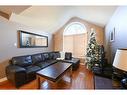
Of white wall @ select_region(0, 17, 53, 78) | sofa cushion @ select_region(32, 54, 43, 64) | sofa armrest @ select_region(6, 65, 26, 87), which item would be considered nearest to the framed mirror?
white wall @ select_region(0, 17, 53, 78)

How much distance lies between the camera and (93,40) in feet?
15.5

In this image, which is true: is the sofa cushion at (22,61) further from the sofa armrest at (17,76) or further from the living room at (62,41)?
the sofa armrest at (17,76)

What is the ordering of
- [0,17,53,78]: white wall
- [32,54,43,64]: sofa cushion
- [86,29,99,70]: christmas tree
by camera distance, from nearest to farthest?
[0,17,53,78]: white wall, [32,54,43,64]: sofa cushion, [86,29,99,70]: christmas tree

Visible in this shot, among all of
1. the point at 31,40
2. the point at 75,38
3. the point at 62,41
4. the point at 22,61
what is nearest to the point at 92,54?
the point at 75,38

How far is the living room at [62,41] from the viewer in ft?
8.79

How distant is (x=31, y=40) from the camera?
4.46 m

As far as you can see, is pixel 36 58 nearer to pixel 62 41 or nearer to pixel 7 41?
pixel 7 41

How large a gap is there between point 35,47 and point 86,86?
2.90 m

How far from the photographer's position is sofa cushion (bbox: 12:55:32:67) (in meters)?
3.31

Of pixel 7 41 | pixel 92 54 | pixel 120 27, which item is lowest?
pixel 92 54

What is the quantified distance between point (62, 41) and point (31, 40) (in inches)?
93.3

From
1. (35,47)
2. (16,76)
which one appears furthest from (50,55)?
(16,76)

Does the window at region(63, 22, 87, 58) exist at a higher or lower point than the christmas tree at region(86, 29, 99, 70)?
higher

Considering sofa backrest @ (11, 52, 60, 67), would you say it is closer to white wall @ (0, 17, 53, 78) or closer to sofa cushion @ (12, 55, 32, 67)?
sofa cushion @ (12, 55, 32, 67)
